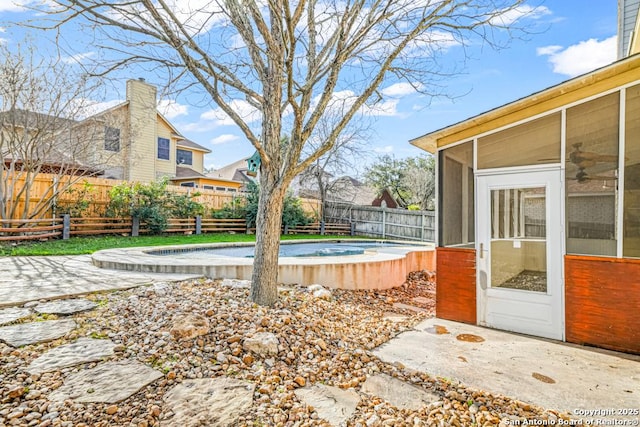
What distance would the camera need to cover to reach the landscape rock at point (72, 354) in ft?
7.65

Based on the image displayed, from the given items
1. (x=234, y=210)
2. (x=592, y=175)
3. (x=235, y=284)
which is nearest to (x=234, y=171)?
(x=234, y=210)

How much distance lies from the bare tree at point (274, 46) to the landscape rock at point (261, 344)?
866 mm

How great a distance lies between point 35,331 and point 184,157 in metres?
18.8

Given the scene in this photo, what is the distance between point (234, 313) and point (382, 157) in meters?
22.7

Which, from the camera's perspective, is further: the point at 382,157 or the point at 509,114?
the point at 382,157

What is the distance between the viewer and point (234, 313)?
3396 millimetres

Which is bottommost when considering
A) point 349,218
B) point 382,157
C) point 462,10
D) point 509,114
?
point 349,218

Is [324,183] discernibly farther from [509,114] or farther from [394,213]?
[509,114]

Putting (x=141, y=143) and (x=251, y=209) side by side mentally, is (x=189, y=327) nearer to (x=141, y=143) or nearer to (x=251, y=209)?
(x=251, y=209)

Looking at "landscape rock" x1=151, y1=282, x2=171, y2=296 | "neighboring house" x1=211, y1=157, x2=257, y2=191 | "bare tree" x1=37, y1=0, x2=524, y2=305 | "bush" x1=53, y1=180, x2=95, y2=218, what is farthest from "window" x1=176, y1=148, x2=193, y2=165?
"landscape rock" x1=151, y1=282, x2=171, y2=296

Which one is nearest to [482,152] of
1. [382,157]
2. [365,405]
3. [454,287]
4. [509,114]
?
[509,114]

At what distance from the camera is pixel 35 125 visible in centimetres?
925

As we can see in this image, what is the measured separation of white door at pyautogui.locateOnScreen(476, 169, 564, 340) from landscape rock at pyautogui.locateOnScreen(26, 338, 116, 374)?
3.99 meters

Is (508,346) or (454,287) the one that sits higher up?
(454,287)
